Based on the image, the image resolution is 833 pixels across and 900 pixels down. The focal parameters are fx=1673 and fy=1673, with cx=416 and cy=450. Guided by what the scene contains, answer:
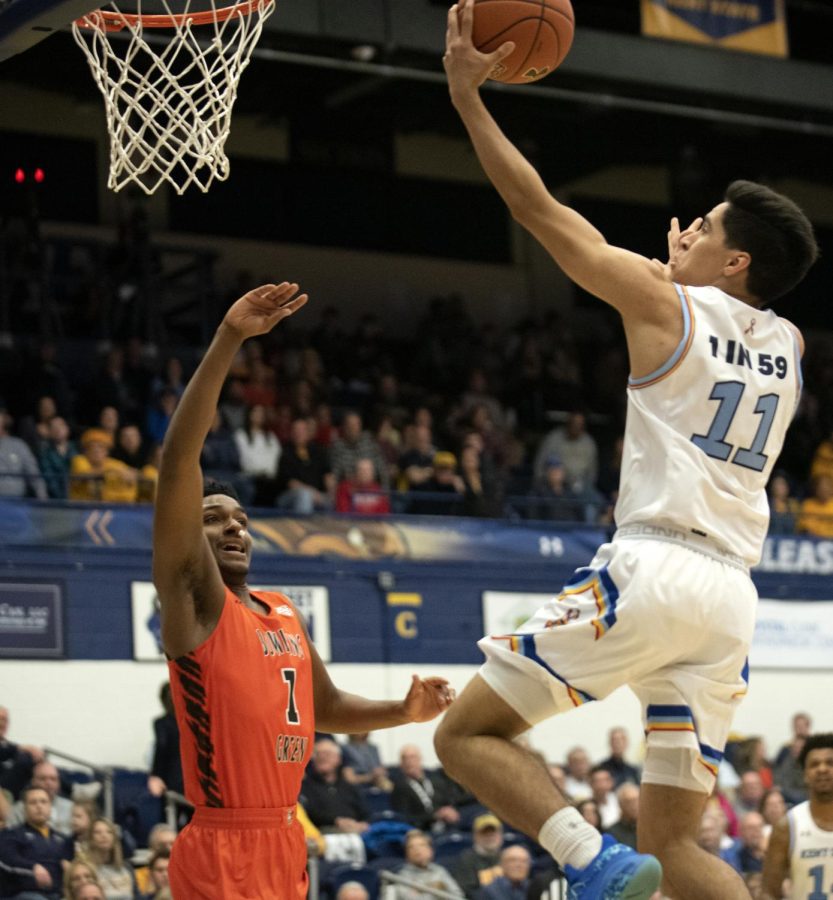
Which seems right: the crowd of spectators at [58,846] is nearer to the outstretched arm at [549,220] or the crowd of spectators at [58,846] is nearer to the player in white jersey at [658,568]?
the player in white jersey at [658,568]

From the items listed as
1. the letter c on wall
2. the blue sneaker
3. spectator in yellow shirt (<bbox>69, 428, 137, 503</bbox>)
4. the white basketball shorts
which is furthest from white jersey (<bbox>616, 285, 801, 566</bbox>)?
→ the letter c on wall

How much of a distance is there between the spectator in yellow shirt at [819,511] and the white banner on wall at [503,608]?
3.89 metres

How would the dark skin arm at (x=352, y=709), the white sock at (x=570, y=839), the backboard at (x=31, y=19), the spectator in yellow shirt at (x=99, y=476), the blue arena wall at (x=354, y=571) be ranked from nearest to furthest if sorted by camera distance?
the white sock at (x=570, y=839)
the dark skin arm at (x=352, y=709)
the backboard at (x=31, y=19)
the blue arena wall at (x=354, y=571)
the spectator in yellow shirt at (x=99, y=476)

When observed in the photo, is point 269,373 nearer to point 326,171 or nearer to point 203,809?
point 326,171

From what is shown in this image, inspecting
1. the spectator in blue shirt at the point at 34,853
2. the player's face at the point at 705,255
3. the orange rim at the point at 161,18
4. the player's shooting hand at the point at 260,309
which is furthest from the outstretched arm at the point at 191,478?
the spectator in blue shirt at the point at 34,853

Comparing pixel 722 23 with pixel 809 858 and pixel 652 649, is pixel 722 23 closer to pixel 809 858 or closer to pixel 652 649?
pixel 809 858

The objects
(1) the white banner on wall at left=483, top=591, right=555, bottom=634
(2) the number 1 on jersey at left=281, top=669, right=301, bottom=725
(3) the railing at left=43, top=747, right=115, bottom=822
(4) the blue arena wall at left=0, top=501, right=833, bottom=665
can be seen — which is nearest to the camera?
(2) the number 1 on jersey at left=281, top=669, right=301, bottom=725

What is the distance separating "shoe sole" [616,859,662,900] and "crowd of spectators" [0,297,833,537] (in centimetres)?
1111

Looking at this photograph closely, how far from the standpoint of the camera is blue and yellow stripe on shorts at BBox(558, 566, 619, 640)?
484 centimetres

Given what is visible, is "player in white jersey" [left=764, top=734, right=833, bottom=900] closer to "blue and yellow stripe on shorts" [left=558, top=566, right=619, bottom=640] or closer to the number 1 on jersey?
the number 1 on jersey

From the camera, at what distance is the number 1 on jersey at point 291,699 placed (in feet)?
17.8

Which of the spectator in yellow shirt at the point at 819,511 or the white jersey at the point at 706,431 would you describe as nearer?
the white jersey at the point at 706,431

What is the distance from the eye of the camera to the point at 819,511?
64.0ft

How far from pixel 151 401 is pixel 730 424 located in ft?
41.8
